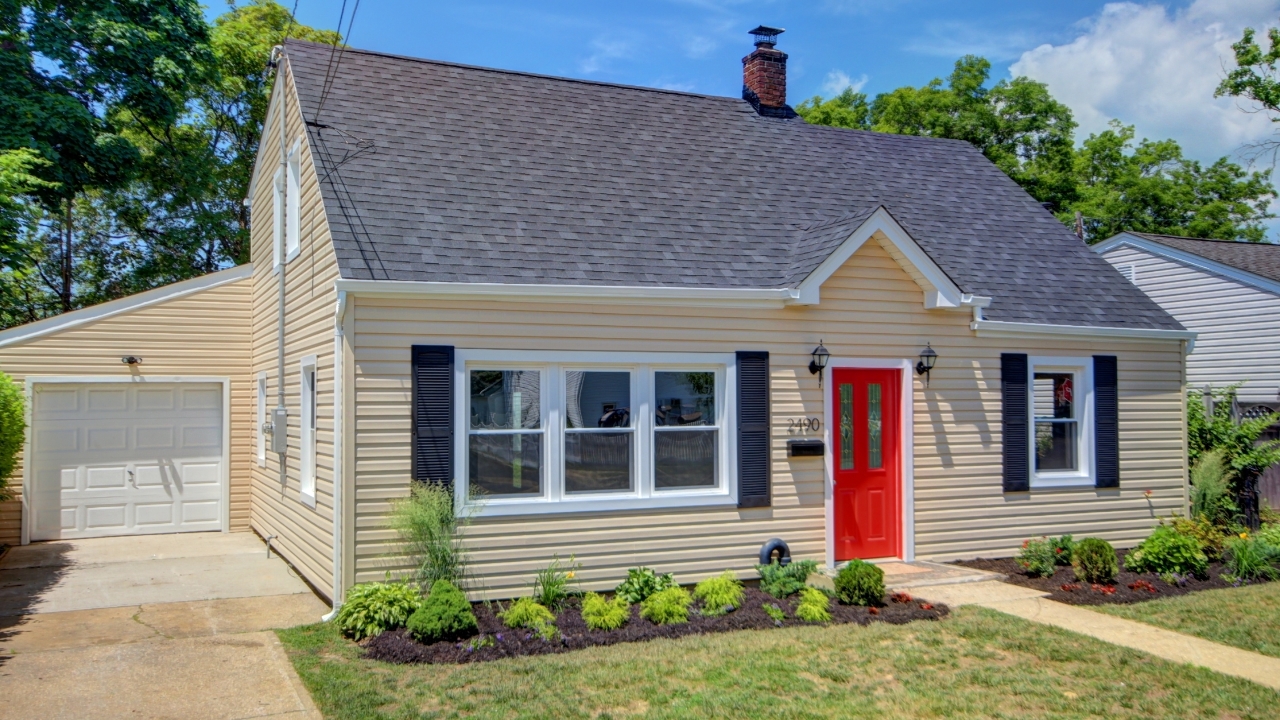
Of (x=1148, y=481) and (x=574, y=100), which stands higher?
(x=574, y=100)

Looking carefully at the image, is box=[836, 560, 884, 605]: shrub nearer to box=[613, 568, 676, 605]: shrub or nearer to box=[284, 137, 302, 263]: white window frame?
box=[613, 568, 676, 605]: shrub

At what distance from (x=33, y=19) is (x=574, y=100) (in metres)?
12.9

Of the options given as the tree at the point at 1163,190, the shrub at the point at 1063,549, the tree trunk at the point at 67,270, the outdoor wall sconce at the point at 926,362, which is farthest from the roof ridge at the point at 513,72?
the tree at the point at 1163,190

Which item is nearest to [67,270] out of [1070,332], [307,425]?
[307,425]

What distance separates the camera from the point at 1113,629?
8.52 metres

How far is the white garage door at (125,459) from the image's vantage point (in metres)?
13.5

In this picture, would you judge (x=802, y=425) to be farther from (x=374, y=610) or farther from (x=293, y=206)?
(x=293, y=206)

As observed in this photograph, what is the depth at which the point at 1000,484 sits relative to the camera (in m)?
11.4

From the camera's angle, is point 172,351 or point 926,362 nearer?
point 926,362

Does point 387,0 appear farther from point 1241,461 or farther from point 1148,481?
point 1241,461

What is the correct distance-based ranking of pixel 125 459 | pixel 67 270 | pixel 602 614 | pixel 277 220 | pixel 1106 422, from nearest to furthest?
pixel 602 614, pixel 1106 422, pixel 277 220, pixel 125 459, pixel 67 270

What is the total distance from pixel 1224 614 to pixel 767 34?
10314 mm

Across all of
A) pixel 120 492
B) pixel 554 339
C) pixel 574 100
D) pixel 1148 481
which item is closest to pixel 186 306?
pixel 120 492

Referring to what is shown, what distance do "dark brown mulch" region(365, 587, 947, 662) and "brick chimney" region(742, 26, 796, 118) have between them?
8.09m
